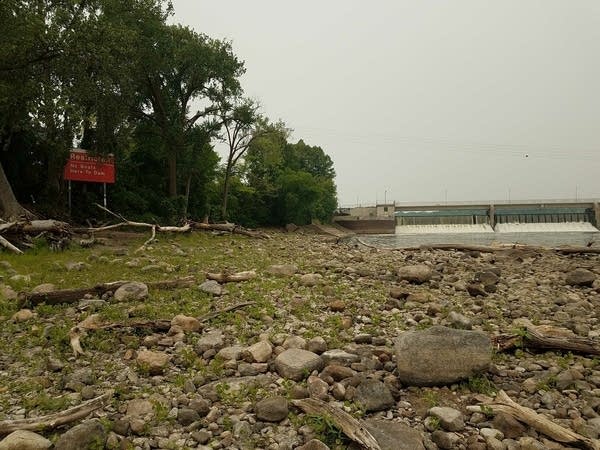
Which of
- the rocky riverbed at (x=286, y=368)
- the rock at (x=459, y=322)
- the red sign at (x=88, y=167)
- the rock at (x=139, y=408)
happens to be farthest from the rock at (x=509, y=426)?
the red sign at (x=88, y=167)

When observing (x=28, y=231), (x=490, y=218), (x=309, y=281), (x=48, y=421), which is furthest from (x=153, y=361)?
(x=490, y=218)

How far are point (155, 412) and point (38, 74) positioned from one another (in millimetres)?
17660

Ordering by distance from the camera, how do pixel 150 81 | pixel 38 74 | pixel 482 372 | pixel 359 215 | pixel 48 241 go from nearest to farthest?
pixel 482 372, pixel 48 241, pixel 38 74, pixel 150 81, pixel 359 215

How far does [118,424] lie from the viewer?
356 cm

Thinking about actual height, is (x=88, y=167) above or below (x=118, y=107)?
below

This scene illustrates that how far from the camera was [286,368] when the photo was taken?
181 inches

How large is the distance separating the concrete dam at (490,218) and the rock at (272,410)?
6156 cm

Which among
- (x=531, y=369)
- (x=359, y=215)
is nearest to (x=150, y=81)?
(x=531, y=369)

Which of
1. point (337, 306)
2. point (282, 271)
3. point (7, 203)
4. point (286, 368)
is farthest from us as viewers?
point (7, 203)

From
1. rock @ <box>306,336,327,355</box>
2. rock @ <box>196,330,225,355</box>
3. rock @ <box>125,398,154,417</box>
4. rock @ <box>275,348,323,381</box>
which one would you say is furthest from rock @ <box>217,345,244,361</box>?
rock @ <box>125,398,154,417</box>

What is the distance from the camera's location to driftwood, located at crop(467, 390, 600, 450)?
3.31 meters

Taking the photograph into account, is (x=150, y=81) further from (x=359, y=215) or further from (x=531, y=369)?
(x=359, y=215)

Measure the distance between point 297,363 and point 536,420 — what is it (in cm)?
232

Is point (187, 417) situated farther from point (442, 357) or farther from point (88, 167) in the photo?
point (88, 167)
